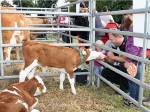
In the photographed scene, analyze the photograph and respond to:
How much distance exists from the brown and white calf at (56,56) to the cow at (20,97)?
3.05 feet

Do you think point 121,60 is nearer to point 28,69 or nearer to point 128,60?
point 128,60

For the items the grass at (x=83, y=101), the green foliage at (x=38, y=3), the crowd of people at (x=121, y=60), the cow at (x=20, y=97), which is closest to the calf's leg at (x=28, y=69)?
the grass at (x=83, y=101)

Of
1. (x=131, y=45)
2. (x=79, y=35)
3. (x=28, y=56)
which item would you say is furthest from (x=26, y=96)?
(x=79, y=35)

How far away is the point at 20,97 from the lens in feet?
12.5

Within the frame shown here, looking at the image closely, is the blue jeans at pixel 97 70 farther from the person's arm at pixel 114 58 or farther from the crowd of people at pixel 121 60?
the person's arm at pixel 114 58

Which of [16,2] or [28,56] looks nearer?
[28,56]

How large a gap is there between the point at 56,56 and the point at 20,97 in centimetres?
158

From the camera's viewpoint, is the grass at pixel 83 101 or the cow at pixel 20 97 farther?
the grass at pixel 83 101

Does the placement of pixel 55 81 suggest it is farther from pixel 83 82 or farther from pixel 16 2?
pixel 16 2

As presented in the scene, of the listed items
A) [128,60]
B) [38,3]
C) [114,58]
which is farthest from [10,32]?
[38,3]

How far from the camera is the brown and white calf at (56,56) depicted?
5242mm

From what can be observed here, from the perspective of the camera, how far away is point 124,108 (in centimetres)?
463

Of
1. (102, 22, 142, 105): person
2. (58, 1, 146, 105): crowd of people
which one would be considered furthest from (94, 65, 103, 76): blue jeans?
(102, 22, 142, 105): person

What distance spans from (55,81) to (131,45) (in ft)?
6.48
